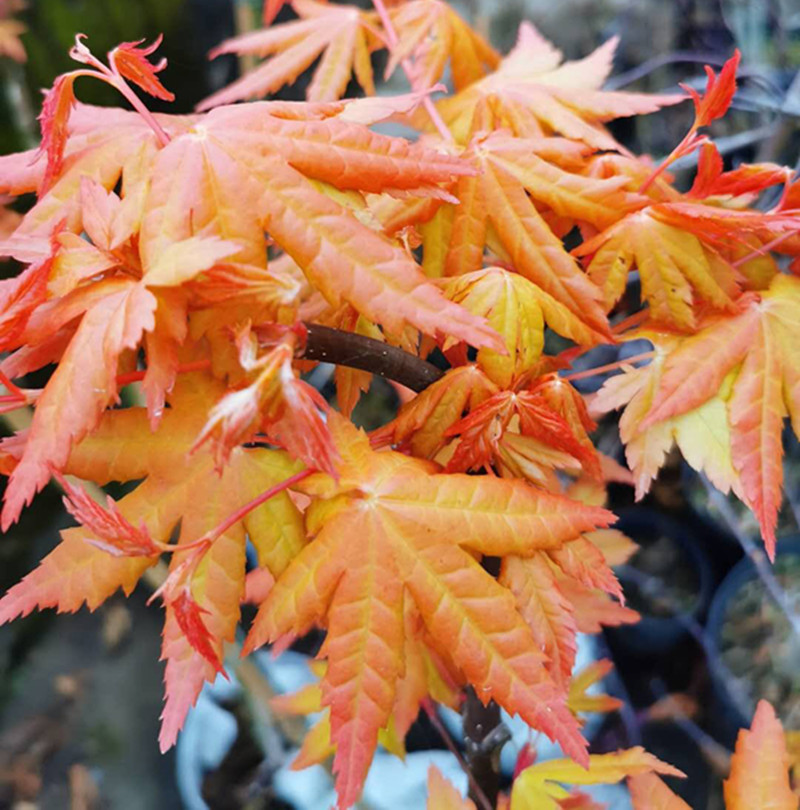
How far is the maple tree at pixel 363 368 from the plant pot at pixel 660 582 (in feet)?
2.72

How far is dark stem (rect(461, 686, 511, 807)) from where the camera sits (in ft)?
2.06

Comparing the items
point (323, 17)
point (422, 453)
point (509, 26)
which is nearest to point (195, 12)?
point (509, 26)

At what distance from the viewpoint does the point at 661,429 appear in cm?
50

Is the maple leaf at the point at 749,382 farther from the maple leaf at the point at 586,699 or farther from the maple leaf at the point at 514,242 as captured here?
the maple leaf at the point at 586,699

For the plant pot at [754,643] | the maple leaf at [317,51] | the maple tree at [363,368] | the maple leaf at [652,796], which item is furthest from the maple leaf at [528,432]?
the plant pot at [754,643]

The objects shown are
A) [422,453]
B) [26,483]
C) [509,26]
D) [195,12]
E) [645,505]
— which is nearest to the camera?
[26,483]

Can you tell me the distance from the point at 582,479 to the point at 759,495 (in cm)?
26

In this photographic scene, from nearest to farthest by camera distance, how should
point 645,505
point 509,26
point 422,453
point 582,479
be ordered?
point 422,453
point 582,479
point 645,505
point 509,26

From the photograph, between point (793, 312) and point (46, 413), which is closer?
point (46, 413)

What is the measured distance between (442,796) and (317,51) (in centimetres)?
67

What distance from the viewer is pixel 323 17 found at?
75 cm

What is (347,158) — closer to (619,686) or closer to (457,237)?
(457,237)

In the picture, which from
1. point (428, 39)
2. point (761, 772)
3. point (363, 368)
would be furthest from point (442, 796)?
point (428, 39)

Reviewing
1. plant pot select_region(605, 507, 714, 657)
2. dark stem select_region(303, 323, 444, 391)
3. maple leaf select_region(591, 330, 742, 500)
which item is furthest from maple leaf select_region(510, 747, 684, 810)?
plant pot select_region(605, 507, 714, 657)
